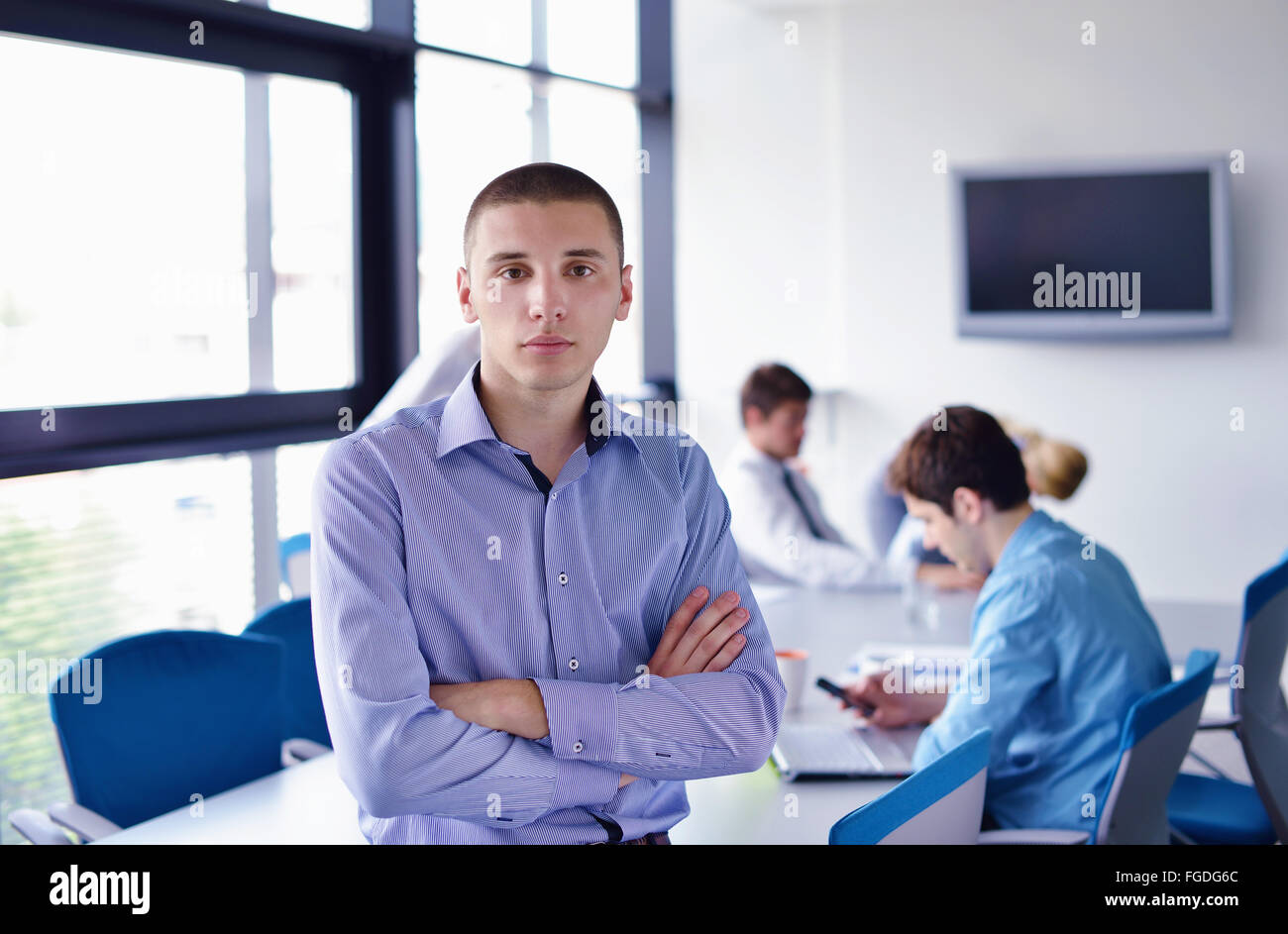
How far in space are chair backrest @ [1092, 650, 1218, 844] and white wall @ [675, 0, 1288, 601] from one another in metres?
3.76

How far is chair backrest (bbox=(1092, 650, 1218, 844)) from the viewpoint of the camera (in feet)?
6.26

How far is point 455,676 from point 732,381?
5071mm

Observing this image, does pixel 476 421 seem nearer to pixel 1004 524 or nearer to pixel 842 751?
pixel 842 751

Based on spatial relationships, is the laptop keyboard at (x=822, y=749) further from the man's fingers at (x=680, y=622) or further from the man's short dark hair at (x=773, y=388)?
the man's short dark hair at (x=773, y=388)

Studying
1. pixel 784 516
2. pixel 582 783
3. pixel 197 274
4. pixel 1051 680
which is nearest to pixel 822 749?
pixel 1051 680

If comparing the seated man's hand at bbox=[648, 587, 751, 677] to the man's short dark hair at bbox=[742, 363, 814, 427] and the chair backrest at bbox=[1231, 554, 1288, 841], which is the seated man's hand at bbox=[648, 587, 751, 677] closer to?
the chair backrest at bbox=[1231, 554, 1288, 841]

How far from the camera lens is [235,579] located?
4.00 m

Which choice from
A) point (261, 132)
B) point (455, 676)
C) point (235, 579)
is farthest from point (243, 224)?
point (455, 676)

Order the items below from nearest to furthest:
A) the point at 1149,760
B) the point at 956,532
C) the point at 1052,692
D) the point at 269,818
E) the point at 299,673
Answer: the point at 269,818
the point at 1149,760
the point at 1052,692
the point at 956,532
the point at 299,673

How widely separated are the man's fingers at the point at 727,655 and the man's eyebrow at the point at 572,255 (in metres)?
0.55

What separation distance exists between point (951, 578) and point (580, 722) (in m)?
2.38

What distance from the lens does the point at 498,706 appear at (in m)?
1.42

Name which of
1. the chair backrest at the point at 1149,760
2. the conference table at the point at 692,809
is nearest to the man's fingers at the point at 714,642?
the conference table at the point at 692,809
